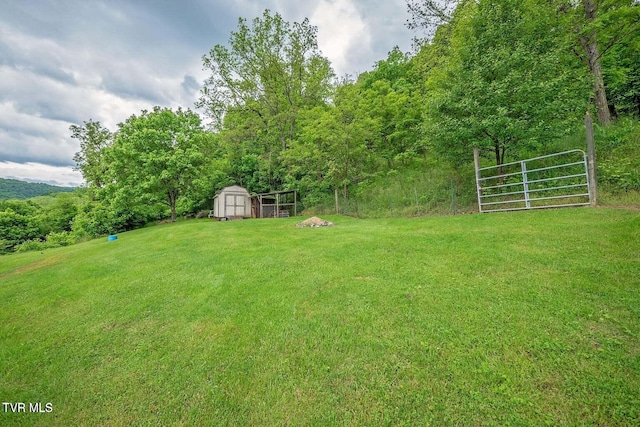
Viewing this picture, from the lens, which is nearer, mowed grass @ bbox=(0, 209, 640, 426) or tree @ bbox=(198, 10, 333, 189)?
mowed grass @ bbox=(0, 209, 640, 426)

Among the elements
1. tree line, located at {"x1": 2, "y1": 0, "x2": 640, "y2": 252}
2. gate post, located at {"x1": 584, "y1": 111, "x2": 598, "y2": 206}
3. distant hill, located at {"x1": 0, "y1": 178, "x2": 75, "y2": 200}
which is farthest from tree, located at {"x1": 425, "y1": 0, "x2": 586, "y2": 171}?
distant hill, located at {"x1": 0, "y1": 178, "x2": 75, "y2": 200}

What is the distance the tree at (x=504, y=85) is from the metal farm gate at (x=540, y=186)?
1008 mm

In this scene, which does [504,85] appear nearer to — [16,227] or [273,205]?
[273,205]

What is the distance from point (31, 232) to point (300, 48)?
31170 mm

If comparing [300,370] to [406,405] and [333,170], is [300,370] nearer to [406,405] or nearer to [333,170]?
[406,405]

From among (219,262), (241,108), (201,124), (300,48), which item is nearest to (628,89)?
(219,262)

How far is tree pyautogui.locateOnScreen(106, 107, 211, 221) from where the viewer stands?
57.4 ft

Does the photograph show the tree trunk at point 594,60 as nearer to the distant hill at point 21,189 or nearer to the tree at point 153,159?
the tree at point 153,159

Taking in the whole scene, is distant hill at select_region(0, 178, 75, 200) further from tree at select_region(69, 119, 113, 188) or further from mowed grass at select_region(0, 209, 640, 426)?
mowed grass at select_region(0, 209, 640, 426)

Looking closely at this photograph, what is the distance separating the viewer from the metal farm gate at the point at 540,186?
640 centimetres

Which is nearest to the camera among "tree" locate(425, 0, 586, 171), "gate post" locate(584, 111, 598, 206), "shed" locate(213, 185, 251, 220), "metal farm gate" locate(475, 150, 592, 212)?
"gate post" locate(584, 111, 598, 206)

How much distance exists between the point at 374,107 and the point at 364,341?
15.4 metres

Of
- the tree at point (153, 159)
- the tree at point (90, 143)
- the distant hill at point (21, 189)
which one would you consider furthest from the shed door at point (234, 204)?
the distant hill at point (21, 189)

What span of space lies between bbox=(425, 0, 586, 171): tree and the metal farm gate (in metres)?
1.01
